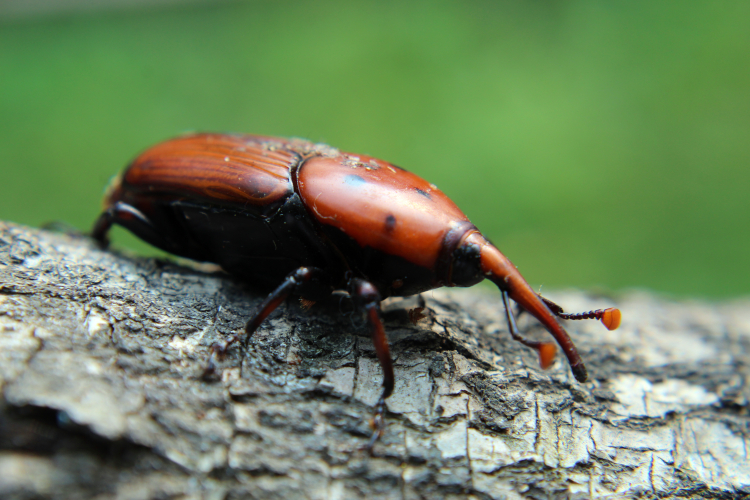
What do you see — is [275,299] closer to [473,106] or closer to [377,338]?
[377,338]

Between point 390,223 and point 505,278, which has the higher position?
point 390,223

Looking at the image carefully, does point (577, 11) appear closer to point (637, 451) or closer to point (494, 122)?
point (494, 122)

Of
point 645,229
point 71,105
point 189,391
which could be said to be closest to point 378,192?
point 189,391

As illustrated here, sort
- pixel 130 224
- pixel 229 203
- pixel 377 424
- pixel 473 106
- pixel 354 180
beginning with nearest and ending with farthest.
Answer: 1. pixel 377 424
2. pixel 354 180
3. pixel 229 203
4. pixel 130 224
5. pixel 473 106

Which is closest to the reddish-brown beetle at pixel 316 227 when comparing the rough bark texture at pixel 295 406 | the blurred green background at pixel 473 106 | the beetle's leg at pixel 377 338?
the beetle's leg at pixel 377 338

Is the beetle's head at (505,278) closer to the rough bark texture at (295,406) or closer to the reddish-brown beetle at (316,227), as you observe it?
the reddish-brown beetle at (316,227)

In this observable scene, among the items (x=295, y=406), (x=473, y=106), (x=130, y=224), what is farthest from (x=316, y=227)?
(x=473, y=106)

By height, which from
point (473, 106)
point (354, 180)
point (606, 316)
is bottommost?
point (606, 316)
